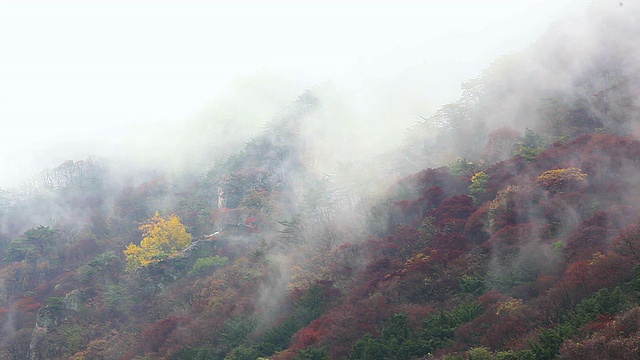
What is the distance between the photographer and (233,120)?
109 m

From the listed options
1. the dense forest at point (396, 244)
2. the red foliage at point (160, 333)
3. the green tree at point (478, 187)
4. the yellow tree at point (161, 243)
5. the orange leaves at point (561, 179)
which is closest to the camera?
the dense forest at point (396, 244)

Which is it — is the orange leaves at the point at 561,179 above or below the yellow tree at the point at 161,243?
below

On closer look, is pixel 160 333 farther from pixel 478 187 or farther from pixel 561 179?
pixel 561 179

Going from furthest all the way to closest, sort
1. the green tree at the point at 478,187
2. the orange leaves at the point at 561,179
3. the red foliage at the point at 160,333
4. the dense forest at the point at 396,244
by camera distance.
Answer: the red foliage at the point at 160,333
the green tree at the point at 478,187
the orange leaves at the point at 561,179
the dense forest at the point at 396,244

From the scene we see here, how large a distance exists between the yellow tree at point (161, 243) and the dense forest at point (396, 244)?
0.32 metres

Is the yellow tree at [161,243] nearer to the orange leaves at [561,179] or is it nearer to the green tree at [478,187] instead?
the green tree at [478,187]

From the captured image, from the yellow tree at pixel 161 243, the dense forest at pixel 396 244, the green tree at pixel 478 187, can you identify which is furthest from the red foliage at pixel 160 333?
the green tree at pixel 478 187

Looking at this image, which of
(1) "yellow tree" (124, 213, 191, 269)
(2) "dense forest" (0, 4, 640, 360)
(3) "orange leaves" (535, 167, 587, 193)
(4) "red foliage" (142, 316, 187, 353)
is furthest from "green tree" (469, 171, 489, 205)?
(1) "yellow tree" (124, 213, 191, 269)

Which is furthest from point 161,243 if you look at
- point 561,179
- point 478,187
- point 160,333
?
point 561,179

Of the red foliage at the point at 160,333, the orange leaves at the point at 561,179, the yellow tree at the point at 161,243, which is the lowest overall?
the red foliage at the point at 160,333

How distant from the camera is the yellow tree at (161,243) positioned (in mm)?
68875

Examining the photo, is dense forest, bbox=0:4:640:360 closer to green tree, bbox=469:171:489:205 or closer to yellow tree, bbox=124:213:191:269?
green tree, bbox=469:171:489:205

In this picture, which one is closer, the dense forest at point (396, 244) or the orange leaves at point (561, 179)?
the dense forest at point (396, 244)

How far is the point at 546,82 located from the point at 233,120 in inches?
2581
